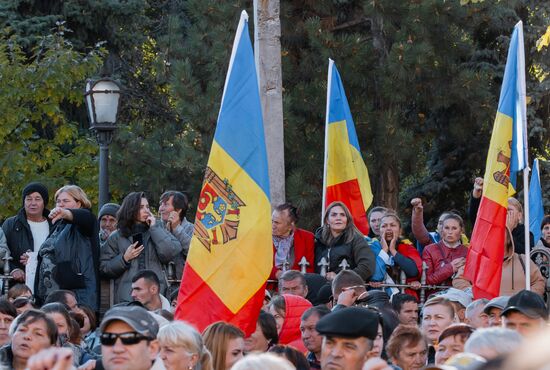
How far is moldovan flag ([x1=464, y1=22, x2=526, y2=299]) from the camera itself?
11.9 metres

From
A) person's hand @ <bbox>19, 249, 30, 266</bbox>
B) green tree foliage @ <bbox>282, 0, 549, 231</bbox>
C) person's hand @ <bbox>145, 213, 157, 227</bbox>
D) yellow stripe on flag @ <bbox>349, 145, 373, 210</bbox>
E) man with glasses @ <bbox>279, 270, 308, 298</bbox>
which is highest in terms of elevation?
green tree foliage @ <bbox>282, 0, 549, 231</bbox>

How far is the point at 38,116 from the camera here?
1920cm

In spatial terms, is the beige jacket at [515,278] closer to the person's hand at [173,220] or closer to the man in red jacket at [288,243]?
the man in red jacket at [288,243]

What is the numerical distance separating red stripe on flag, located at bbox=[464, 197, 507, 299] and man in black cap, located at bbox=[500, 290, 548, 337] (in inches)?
128

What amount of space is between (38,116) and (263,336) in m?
9.70

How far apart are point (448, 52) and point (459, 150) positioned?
341 cm

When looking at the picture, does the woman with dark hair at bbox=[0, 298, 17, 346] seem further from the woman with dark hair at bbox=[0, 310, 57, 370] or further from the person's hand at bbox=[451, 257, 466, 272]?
the person's hand at bbox=[451, 257, 466, 272]

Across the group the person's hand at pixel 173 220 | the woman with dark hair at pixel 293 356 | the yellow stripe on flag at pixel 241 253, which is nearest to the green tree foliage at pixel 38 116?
the person's hand at pixel 173 220

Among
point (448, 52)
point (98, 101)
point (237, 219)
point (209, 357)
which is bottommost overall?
point (209, 357)

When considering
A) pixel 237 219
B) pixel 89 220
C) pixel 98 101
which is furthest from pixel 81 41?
pixel 237 219

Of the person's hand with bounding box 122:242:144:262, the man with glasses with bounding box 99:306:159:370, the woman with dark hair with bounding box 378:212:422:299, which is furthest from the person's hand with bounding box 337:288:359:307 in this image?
the man with glasses with bounding box 99:306:159:370

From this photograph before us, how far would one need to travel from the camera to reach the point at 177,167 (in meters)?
21.3

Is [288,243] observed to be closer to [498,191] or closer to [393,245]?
[393,245]

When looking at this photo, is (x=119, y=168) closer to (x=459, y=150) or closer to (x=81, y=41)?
(x=81, y=41)
